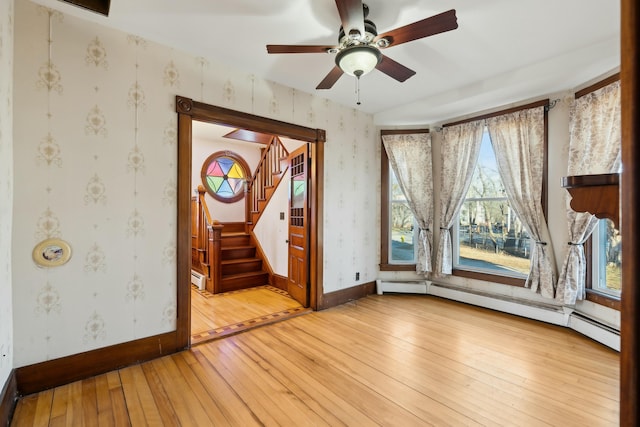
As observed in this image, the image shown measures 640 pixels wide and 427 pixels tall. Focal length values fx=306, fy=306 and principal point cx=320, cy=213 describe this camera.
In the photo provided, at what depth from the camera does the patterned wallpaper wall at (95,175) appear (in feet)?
7.08

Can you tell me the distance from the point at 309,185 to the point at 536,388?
297cm

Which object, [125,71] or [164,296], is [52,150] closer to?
[125,71]

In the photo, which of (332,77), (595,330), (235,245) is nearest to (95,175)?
(332,77)

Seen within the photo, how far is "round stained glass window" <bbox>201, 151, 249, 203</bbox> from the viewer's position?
661 cm

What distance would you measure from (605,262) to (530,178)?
1.11m

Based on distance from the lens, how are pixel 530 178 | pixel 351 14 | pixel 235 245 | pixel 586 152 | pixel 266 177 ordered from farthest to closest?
pixel 266 177
pixel 235 245
pixel 530 178
pixel 586 152
pixel 351 14

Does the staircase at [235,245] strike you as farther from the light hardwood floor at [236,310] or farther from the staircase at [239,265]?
the light hardwood floor at [236,310]

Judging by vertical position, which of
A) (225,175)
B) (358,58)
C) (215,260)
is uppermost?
(358,58)

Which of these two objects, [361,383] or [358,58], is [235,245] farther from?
[358,58]

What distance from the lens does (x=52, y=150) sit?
2.24 m

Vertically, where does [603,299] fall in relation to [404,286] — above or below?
above

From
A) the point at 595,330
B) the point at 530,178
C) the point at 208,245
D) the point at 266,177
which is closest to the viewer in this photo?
the point at 595,330

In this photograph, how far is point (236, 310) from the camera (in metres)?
3.88

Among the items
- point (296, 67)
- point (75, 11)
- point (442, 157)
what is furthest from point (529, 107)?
point (75, 11)
